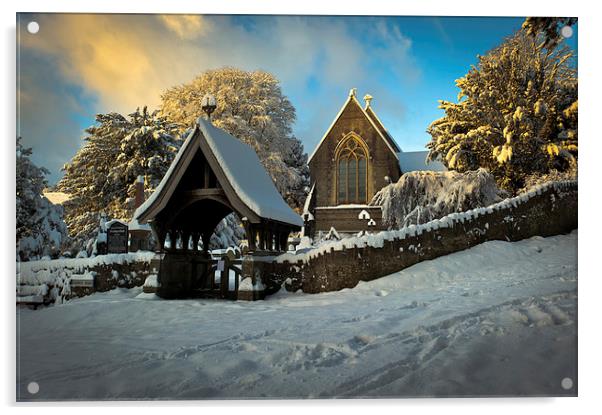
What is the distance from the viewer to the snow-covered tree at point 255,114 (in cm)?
797

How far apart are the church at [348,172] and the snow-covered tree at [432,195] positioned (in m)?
0.31

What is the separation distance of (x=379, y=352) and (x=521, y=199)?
17.7ft

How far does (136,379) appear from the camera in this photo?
4.90m

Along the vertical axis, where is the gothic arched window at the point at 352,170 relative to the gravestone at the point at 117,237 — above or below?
above

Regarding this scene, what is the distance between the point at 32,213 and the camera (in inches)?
270

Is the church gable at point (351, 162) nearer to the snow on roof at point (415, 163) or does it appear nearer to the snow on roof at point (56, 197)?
the snow on roof at point (415, 163)

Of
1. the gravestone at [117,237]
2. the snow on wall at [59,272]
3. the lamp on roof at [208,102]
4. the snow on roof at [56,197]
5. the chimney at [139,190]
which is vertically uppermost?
the lamp on roof at [208,102]

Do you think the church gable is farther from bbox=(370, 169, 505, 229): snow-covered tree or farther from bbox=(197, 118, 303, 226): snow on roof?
bbox=(197, 118, 303, 226): snow on roof

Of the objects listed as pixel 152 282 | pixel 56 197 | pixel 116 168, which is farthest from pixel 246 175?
pixel 116 168

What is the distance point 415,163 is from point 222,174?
5165 millimetres

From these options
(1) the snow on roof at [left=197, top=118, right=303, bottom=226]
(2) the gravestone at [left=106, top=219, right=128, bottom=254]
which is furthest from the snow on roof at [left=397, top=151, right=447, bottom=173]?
(2) the gravestone at [left=106, top=219, right=128, bottom=254]

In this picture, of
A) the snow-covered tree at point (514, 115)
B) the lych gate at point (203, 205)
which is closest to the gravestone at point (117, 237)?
the lych gate at point (203, 205)

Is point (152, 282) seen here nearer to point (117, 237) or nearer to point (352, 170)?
point (117, 237)
